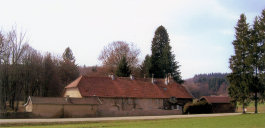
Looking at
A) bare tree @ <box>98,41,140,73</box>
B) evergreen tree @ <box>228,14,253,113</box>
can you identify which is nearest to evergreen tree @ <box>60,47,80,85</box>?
bare tree @ <box>98,41,140,73</box>

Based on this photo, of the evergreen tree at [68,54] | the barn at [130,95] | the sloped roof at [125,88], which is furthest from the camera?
the evergreen tree at [68,54]

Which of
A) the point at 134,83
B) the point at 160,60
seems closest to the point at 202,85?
the point at 160,60

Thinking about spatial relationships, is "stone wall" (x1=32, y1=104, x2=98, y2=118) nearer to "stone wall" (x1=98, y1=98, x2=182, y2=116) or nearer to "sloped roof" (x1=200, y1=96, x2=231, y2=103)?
"stone wall" (x1=98, y1=98, x2=182, y2=116)

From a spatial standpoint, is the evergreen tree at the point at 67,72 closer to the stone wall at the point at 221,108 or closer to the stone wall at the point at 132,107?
the stone wall at the point at 132,107

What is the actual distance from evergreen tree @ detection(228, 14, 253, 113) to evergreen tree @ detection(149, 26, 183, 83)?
86.6 feet

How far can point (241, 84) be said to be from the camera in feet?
149

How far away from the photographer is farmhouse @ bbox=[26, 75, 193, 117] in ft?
147

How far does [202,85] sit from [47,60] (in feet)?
363

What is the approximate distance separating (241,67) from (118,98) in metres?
18.9

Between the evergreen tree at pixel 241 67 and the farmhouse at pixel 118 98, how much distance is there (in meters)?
11.5

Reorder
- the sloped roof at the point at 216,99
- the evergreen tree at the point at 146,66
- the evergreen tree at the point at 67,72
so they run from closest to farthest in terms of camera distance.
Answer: the sloped roof at the point at 216,99
the evergreen tree at the point at 67,72
the evergreen tree at the point at 146,66

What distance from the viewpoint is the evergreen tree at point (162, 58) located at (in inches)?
2849

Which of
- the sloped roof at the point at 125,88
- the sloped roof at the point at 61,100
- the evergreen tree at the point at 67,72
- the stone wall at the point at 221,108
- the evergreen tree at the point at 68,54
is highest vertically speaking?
the evergreen tree at the point at 68,54

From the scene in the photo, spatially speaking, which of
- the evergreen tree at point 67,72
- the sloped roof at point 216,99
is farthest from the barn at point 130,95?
the evergreen tree at point 67,72
